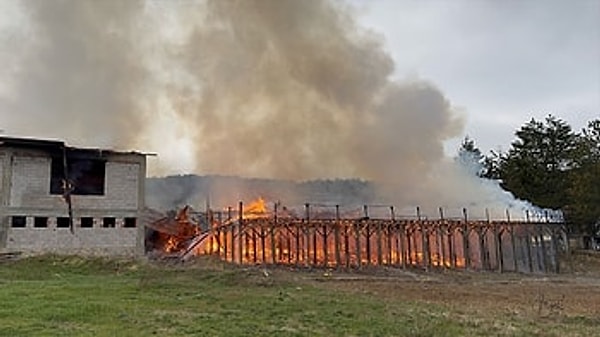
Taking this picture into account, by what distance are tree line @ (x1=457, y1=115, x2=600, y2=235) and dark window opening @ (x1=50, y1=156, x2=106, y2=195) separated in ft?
111

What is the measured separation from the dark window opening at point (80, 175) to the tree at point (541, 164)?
34239 mm

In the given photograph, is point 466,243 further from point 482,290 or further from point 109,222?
point 109,222

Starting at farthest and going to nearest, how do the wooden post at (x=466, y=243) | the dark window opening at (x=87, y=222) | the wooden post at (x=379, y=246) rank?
the wooden post at (x=466, y=243) < the wooden post at (x=379, y=246) < the dark window opening at (x=87, y=222)

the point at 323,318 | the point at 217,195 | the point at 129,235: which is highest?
the point at 217,195

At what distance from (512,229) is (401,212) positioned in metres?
8.36

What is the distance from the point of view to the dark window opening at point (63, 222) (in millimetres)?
34094

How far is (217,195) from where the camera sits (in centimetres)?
5844

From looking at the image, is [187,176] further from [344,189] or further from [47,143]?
[47,143]

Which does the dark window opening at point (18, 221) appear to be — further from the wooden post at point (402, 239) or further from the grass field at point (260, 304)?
the wooden post at point (402, 239)

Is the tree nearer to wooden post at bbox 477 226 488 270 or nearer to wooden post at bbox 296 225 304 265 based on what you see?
wooden post at bbox 477 226 488 270

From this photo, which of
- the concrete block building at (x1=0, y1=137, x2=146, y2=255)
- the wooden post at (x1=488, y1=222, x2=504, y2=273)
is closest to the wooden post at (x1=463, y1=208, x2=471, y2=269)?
the wooden post at (x1=488, y1=222, x2=504, y2=273)

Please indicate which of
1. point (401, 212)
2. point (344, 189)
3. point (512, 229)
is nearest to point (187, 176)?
point (344, 189)

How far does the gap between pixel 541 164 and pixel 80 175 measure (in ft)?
123

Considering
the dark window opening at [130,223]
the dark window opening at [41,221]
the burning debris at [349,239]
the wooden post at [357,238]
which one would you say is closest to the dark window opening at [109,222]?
the dark window opening at [130,223]
